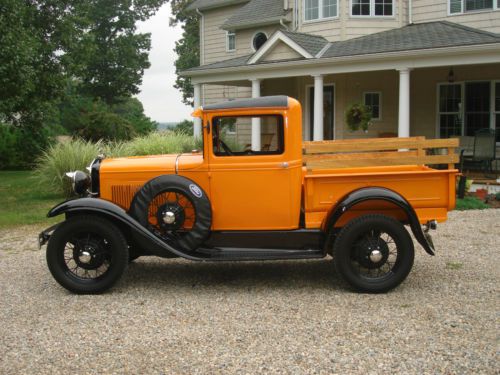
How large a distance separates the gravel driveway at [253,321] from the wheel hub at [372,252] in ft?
1.07

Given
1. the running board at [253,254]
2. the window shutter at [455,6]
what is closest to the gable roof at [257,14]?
the window shutter at [455,6]

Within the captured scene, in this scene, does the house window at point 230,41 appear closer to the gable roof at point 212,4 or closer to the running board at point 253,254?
the gable roof at point 212,4

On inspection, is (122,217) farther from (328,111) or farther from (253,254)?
(328,111)

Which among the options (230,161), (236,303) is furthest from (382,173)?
(236,303)

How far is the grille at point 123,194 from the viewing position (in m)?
6.00

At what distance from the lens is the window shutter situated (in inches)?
637

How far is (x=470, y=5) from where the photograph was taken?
16000mm

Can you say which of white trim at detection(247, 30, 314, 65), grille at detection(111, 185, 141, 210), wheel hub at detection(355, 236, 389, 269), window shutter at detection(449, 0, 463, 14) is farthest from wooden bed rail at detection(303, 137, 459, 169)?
window shutter at detection(449, 0, 463, 14)

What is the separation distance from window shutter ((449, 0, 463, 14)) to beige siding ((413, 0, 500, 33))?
0.14 meters

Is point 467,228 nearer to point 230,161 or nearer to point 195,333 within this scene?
point 230,161

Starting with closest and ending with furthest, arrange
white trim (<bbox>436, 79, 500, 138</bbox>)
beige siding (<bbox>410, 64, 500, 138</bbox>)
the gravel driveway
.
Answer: the gravel driveway
white trim (<bbox>436, 79, 500, 138</bbox>)
beige siding (<bbox>410, 64, 500, 138</bbox>)

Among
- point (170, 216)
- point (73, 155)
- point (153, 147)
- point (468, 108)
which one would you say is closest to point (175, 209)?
point (170, 216)

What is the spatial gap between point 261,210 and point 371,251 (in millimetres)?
1180

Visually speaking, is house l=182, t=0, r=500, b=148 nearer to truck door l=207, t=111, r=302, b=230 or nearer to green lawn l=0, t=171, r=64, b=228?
green lawn l=0, t=171, r=64, b=228
